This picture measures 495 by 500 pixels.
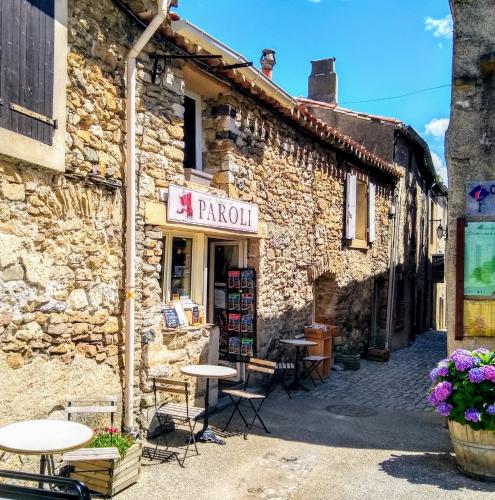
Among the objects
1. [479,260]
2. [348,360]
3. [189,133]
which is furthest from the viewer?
[348,360]

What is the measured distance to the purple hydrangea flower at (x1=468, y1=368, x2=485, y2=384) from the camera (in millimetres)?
4609

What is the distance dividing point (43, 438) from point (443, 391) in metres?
3.40

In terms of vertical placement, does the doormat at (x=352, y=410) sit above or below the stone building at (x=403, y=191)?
below

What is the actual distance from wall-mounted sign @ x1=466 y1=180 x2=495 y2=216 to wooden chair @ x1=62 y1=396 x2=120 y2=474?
436 cm

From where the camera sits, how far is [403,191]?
14.2 m

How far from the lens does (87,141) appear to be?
15.9ft

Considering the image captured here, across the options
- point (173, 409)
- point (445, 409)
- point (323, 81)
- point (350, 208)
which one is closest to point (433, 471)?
point (445, 409)

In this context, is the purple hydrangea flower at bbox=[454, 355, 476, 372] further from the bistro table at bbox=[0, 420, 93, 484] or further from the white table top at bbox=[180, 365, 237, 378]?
the bistro table at bbox=[0, 420, 93, 484]

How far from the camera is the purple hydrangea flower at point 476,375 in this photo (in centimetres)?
461

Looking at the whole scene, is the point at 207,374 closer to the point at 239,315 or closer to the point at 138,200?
the point at 138,200

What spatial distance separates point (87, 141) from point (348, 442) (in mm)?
4140

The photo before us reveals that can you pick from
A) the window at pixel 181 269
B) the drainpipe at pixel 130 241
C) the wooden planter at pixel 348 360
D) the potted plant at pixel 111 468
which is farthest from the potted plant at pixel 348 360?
the potted plant at pixel 111 468

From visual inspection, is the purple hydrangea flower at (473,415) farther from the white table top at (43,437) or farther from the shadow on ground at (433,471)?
the white table top at (43,437)

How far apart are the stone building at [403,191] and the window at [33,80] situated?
9.20 metres
